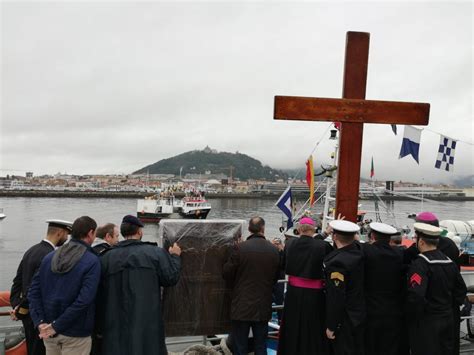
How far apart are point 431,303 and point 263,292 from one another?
1463 millimetres

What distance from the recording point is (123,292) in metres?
3.06

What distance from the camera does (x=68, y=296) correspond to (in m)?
2.92

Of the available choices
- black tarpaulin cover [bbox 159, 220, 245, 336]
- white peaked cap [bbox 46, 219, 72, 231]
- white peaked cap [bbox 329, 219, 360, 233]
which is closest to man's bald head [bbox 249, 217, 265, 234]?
black tarpaulin cover [bbox 159, 220, 245, 336]

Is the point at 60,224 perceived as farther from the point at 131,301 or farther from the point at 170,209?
the point at 170,209

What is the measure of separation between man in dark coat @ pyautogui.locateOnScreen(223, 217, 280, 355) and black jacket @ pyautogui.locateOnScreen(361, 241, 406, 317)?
841mm

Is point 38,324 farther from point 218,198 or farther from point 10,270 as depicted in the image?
point 218,198

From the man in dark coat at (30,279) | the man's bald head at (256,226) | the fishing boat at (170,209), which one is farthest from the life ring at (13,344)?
the fishing boat at (170,209)

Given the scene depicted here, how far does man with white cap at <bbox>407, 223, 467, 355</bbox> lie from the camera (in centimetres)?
327

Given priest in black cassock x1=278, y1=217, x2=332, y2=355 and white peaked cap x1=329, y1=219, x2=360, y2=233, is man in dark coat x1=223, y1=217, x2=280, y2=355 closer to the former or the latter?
priest in black cassock x1=278, y1=217, x2=332, y2=355

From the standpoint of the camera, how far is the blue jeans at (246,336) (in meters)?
3.77

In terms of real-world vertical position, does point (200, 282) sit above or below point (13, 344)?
above

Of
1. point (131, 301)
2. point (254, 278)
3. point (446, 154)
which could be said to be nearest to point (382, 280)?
point (254, 278)

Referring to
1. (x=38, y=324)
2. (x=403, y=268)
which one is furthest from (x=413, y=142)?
(x=38, y=324)

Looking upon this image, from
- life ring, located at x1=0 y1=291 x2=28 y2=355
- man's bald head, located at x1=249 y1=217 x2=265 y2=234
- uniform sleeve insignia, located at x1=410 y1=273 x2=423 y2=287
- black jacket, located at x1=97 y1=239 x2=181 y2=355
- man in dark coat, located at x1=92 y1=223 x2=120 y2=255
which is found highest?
man's bald head, located at x1=249 y1=217 x2=265 y2=234
